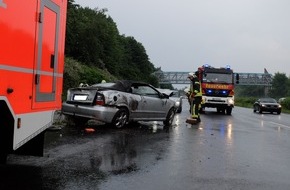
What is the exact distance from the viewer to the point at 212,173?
23.4ft

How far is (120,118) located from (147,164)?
5.84 metres

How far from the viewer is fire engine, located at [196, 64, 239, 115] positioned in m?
27.5

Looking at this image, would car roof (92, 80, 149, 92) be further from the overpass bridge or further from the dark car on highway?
the overpass bridge

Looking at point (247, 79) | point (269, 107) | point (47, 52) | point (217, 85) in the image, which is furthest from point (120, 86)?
point (247, 79)

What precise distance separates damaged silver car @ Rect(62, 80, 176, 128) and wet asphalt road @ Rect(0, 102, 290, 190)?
1.20 m

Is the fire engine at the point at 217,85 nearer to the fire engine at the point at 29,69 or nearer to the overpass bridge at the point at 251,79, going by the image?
the fire engine at the point at 29,69

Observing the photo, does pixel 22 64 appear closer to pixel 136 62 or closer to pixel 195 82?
pixel 195 82

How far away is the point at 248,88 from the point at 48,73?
167 meters

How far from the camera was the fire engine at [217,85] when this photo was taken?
27.5 metres

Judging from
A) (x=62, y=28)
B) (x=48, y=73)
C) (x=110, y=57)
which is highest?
(x=110, y=57)

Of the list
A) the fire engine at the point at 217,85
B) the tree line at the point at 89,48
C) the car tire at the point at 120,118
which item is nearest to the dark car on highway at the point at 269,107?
the fire engine at the point at 217,85

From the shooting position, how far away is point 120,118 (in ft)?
44.1

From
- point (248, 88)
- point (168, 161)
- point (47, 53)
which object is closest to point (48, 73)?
point (47, 53)

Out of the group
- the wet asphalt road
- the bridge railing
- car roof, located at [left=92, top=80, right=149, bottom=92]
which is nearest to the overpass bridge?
the bridge railing
